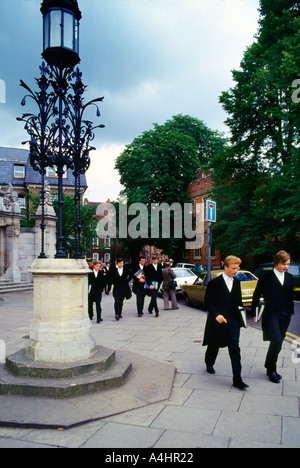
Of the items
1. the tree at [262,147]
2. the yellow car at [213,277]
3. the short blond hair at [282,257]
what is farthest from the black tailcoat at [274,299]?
the tree at [262,147]

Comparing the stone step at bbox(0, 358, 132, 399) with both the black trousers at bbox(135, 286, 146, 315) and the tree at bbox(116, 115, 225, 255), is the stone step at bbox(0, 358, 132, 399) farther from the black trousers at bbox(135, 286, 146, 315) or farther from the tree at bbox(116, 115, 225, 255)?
the tree at bbox(116, 115, 225, 255)

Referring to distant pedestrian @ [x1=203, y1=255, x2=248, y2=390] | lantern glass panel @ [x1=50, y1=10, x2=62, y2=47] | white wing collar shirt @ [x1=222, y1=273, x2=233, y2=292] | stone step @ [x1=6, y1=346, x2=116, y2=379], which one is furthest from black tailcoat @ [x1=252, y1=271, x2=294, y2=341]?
lantern glass panel @ [x1=50, y1=10, x2=62, y2=47]

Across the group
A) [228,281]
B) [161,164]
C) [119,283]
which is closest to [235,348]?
[228,281]

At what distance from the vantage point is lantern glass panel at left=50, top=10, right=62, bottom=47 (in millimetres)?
5602

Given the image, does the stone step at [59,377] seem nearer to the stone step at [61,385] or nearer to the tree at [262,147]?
the stone step at [61,385]

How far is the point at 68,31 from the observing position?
5684mm

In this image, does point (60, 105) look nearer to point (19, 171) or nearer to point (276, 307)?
point (276, 307)

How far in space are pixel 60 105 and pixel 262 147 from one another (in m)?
23.0

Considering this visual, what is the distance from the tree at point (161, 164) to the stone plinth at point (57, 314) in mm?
27959

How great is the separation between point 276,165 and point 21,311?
747 inches

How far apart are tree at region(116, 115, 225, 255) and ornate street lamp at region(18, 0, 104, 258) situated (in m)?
27.1

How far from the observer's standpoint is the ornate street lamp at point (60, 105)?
5633 mm

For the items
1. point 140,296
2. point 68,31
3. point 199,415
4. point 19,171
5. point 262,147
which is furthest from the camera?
point 19,171

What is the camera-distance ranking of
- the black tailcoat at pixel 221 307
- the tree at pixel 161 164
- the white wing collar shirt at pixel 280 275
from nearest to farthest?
the black tailcoat at pixel 221 307
the white wing collar shirt at pixel 280 275
the tree at pixel 161 164
